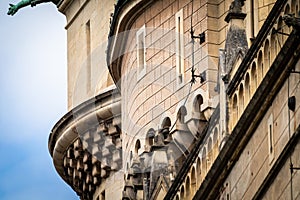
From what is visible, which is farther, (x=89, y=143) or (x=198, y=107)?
(x=89, y=143)

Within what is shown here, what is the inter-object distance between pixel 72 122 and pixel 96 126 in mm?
1410

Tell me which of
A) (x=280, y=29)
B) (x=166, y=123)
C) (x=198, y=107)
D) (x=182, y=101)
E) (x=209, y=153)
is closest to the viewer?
(x=280, y=29)

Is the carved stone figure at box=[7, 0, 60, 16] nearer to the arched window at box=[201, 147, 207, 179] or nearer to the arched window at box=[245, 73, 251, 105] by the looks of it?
the arched window at box=[201, 147, 207, 179]

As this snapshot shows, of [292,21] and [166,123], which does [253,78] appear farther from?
[166,123]

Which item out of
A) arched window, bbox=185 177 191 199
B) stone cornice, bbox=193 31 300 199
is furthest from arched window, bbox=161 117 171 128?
stone cornice, bbox=193 31 300 199

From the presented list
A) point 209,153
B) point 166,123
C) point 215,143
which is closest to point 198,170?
point 209,153

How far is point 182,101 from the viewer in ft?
147

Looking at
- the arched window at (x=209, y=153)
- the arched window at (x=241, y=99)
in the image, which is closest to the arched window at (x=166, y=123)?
the arched window at (x=209, y=153)

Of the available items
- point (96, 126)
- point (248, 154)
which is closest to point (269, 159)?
point (248, 154)

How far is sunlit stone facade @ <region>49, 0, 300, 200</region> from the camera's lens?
32.2 meters

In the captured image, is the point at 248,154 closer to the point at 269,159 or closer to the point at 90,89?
the point at 269,159

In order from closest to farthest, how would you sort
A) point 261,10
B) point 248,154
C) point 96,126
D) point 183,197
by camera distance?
point 248,154
point 183,197
point 261,10
point 96,126

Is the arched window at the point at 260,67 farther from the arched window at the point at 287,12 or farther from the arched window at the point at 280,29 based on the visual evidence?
the arched window at the point at 287,12

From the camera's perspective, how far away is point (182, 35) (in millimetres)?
45312
